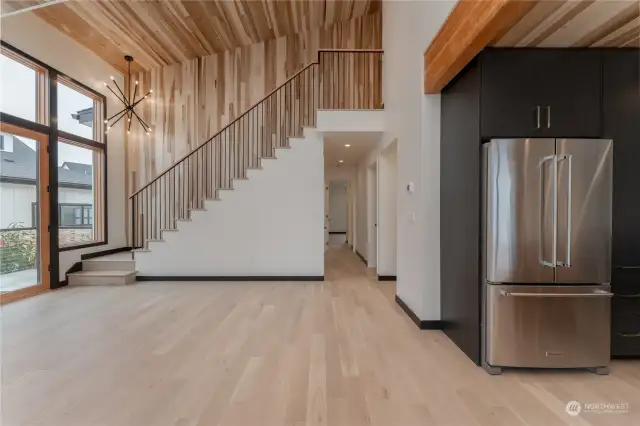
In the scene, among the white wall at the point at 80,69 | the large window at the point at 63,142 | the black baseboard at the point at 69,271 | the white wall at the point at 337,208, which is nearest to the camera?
the large window at the point at 63,142

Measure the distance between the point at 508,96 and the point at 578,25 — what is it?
0.63 meters

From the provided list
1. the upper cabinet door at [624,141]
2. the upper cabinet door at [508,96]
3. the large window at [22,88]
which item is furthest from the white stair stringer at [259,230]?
the upper cabinet door at [624,141]

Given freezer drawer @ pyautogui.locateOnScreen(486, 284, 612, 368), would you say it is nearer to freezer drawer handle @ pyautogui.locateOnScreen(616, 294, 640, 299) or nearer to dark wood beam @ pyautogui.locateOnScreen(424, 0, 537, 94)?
freezer drawer handle @ pyautogui.locateOnScreen(616, 294, 640, 299)

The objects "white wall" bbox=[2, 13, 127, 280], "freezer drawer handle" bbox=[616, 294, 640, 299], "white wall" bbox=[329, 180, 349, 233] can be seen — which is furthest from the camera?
"white wall" bbox=[329, 180, 349, 233]

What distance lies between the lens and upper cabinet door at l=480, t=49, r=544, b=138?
9.14 ft

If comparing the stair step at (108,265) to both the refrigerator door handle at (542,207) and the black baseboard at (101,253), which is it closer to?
the black baseboard at (101,253)

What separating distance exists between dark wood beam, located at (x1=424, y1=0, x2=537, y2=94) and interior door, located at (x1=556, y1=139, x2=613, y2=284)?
108 centimetres

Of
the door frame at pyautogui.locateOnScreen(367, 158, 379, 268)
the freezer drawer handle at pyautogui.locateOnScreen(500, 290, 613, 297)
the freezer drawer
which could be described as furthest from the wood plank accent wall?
the freezer drawer

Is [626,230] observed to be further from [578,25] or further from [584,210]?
[578,25]

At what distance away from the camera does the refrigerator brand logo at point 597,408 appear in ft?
7.23

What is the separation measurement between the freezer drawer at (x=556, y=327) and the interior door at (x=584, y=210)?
16 centimetres

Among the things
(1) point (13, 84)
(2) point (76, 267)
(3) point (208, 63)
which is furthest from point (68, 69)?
(2) point (76, 267)

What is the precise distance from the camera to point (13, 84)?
493 cm

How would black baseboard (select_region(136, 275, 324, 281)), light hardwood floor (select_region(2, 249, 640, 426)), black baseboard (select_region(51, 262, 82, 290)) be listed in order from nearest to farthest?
light hardwood floor (select_region(2, 249, 640, 426)) < black baseboard (select_region(51, 262, 82, 290)) < black baseboard (select_region(136, 275, 324, 281))
